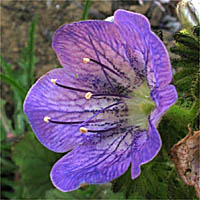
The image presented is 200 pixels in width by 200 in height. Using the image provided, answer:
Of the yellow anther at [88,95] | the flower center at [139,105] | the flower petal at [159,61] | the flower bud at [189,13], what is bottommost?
the flower center at [139,105]

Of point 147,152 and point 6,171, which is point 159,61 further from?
point 6,171

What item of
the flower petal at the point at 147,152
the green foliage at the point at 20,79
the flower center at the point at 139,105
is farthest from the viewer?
the green foliage at the point at 20,79

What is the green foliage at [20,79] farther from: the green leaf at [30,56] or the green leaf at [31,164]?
the green leaf at [31,164]

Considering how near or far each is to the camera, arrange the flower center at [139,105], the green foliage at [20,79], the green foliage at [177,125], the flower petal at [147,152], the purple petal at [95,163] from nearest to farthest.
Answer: the flower petal at [147,152], the purple petal at [95,163], the green foliage at [177,125], the flower center at [139,105], the green foliage at [20,79]

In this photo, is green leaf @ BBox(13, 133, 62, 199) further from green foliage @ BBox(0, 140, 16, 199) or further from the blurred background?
green foliage @ BBox(0, 140, 16, 199)

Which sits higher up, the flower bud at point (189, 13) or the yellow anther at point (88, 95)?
the flower bud at point (189, 13)

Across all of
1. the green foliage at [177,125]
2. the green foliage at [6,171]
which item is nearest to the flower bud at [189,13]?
the green foliage at [177,125]

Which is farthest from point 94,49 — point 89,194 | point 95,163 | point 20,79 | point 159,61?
point 20,79

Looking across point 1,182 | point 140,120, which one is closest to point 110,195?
point 140,120
